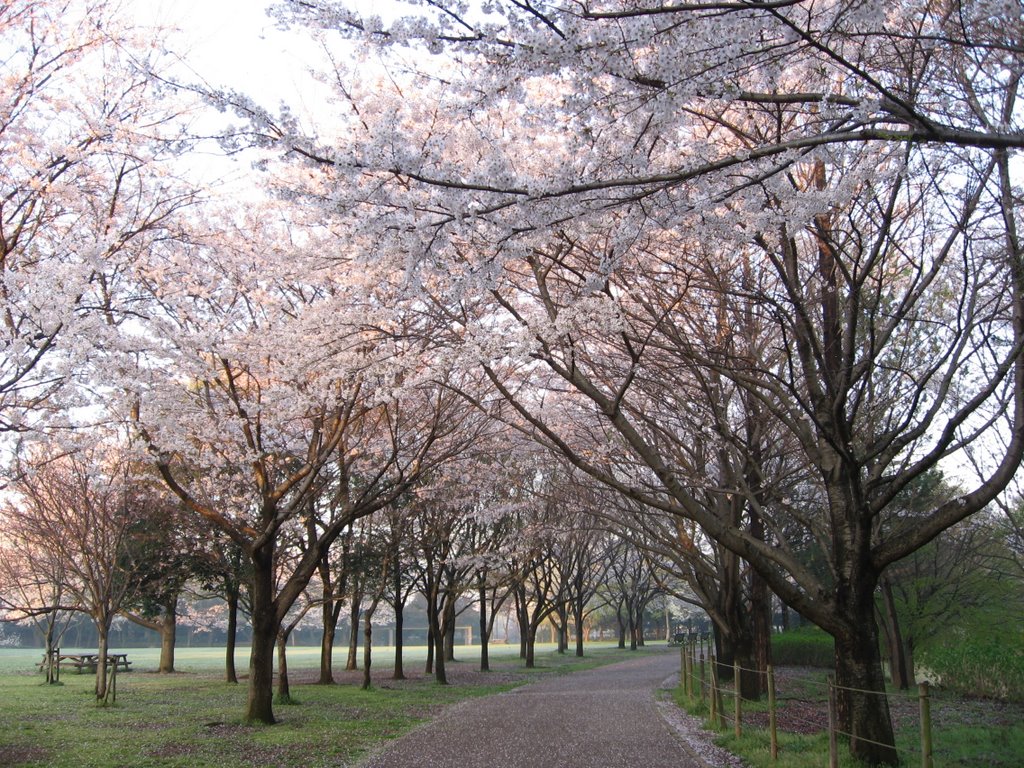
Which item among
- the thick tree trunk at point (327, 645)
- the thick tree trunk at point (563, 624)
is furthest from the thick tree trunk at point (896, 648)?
the thick tree trunk at point (563, 624)

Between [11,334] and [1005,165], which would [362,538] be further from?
[1005,165]

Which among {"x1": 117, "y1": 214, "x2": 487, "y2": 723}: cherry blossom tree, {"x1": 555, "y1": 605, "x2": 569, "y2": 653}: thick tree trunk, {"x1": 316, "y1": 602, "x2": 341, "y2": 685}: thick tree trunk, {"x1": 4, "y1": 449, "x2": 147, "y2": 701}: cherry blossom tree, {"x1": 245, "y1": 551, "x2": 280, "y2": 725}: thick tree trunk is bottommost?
{"x1": 555, "y1": 605, "x2": 569, "y2": 653}: thick tree trunk

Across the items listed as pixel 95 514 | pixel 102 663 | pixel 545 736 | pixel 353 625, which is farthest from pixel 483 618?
pixel 545 736

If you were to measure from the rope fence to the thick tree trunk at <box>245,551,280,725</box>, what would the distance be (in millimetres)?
6697

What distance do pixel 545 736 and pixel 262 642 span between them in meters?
4.52

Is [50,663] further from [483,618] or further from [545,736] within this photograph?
[545,736]

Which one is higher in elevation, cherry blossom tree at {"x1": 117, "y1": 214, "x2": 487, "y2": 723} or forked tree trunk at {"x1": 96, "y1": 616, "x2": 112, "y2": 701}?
cherry blossom tree at {"x1": 117, "y1": 214, "x2": 487, "y2": 723}

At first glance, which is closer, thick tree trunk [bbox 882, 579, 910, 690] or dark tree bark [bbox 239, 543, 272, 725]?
dark tree bark [bbox 239, 543, 272, 725]

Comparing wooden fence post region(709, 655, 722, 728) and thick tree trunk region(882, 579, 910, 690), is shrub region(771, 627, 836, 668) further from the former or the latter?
wooden fence post region(709, 655, 722, 728)

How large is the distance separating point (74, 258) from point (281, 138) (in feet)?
16.1

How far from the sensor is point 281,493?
1131 centimetres

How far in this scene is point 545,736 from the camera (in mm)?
10445

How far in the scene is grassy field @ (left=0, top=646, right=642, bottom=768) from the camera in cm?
862

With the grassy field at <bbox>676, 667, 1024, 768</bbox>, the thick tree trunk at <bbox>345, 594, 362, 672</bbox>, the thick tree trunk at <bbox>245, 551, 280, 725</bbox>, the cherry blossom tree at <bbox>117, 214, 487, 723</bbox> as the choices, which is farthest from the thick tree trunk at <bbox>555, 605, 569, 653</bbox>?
the cherry blossom tree at <bbox>117, 214, 487, 723</bbox>
